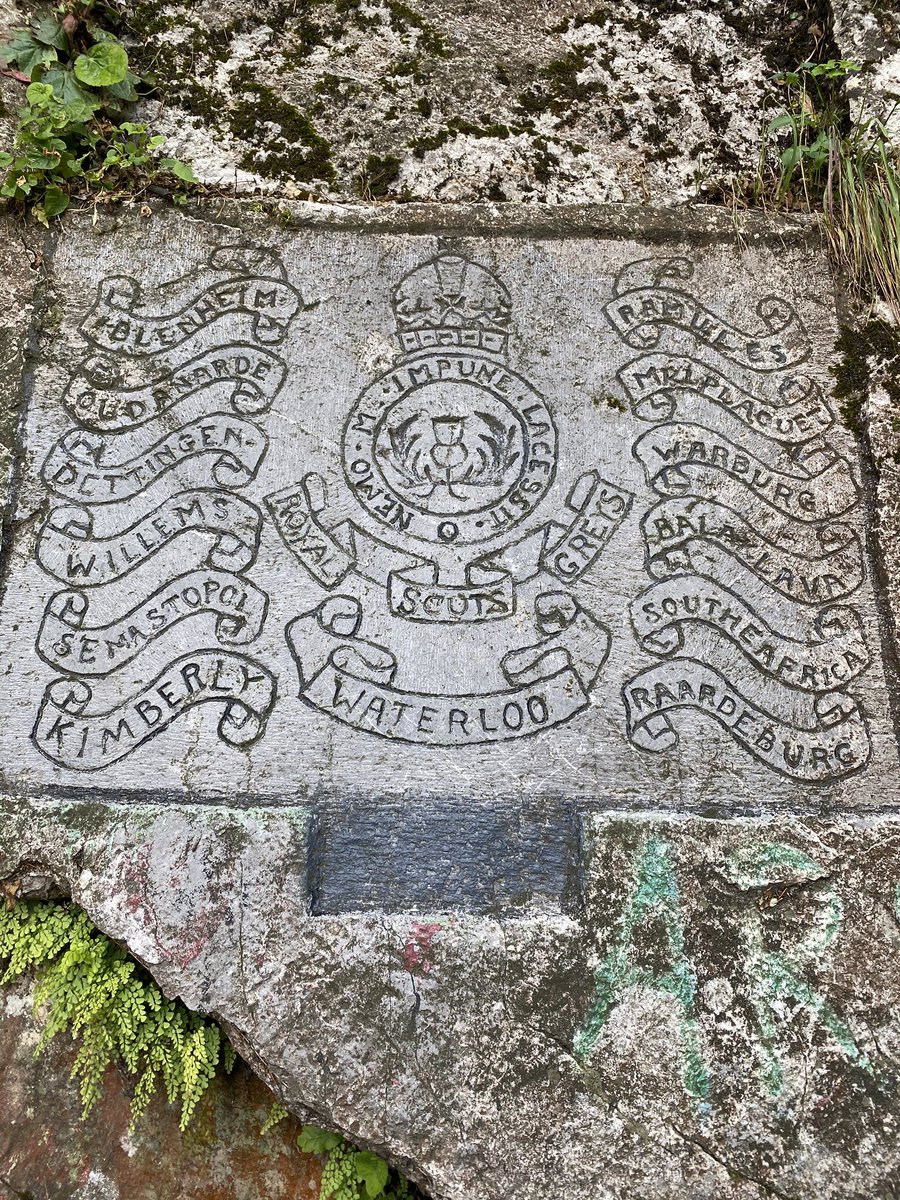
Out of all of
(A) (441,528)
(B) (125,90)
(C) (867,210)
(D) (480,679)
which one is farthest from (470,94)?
(D) (480,679)

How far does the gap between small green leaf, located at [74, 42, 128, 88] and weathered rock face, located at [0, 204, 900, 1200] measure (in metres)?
0.43

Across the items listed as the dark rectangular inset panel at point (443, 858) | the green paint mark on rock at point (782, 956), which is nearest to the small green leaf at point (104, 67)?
the dark rectangular inset panel at point (443, 858)

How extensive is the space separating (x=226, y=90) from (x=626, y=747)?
7.73ft

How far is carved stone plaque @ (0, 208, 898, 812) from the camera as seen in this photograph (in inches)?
92.0

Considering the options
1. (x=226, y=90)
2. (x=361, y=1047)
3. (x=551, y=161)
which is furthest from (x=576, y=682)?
(x=226, y=90)

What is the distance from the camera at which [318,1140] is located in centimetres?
225

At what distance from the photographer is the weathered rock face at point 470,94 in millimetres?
2945

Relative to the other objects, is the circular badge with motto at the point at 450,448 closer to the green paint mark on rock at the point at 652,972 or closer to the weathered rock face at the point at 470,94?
the weathered rock face at the point at 470,94

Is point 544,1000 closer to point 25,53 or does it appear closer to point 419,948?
point 419,948

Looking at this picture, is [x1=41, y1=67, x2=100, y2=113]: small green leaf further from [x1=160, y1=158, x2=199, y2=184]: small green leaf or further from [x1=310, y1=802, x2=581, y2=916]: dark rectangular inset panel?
[x1=310, y1=802, x2=581, y2=916]: dark rectangular inset panel

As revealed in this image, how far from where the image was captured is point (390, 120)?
2.99m

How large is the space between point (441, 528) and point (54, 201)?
152 cm

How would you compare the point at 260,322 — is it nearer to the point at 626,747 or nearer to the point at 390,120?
the point at 390,120

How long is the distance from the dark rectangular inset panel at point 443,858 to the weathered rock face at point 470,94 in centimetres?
186
